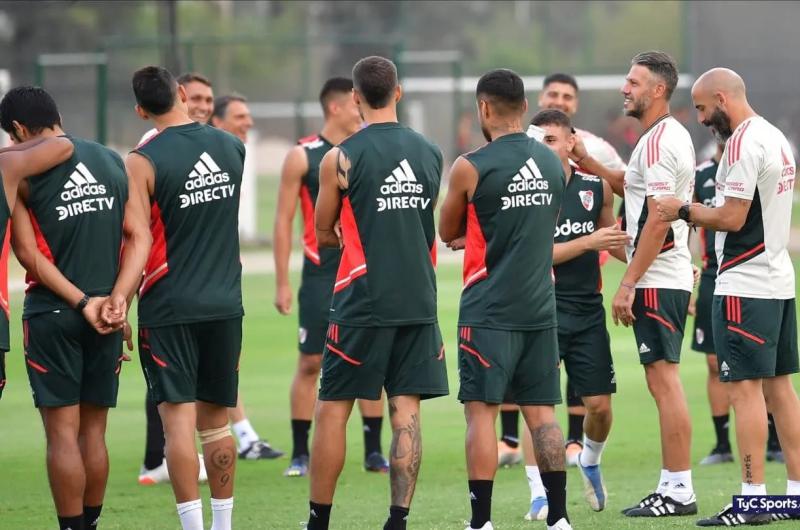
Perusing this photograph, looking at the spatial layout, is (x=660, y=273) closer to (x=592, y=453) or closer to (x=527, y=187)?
(x=592, y=453)

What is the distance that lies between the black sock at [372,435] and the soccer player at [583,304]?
169cm

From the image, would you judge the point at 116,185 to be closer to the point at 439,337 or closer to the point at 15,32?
the point at 439,337

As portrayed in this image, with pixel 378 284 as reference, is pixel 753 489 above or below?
below

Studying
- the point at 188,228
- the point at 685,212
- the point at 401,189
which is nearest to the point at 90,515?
the point at 188,228

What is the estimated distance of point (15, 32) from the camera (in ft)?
136

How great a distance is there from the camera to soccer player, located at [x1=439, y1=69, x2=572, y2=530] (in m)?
6.93

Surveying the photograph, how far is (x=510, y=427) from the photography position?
9.75 m

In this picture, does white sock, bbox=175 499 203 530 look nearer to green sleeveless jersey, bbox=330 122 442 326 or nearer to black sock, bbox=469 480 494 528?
green sleeveless jersey, bbox=330 122 442 326

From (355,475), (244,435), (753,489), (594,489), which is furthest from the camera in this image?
(244,435)

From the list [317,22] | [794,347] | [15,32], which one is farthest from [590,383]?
[317,22]

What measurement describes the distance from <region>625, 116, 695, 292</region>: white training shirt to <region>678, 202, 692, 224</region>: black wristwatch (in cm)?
17

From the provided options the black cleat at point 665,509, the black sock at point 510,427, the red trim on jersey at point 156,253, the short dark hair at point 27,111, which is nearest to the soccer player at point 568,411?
the black sock at point 510,427

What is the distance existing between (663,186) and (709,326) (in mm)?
2877

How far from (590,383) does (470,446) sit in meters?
1.48
